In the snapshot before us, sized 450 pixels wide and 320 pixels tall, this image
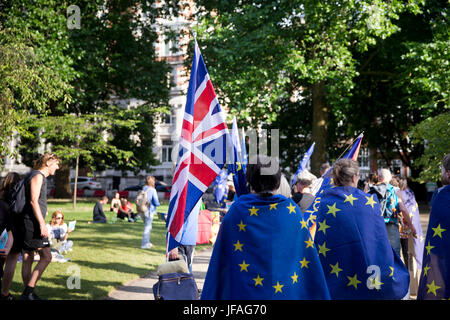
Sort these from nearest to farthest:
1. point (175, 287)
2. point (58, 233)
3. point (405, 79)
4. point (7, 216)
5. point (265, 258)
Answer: point (265, 258), point (175, 287), point (7, 216), point (58, 233), point (405, 79)

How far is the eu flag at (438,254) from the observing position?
3.68 meters

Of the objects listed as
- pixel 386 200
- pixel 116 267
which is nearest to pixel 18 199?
pixel 116 267

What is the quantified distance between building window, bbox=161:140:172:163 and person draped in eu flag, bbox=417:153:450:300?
4908 cm

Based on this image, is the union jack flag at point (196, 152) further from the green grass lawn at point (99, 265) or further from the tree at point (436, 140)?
the tree at point (436, 140)

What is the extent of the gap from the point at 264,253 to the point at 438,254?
1.57 meters

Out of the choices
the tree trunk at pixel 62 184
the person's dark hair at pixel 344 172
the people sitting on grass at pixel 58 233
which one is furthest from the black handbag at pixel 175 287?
the tree trunk at pixel 62 184

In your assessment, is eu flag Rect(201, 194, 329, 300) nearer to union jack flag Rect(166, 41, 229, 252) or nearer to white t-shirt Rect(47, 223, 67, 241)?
union jack flag Rect(166, 41, 229, 252)

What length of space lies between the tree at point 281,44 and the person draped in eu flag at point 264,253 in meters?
14.4

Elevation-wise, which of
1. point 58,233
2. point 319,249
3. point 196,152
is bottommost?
point 58,233

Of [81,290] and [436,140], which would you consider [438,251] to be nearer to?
[81,290]

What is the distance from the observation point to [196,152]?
493cm

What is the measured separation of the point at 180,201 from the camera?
4730mm
